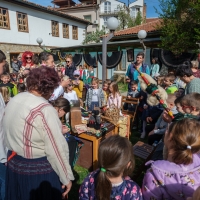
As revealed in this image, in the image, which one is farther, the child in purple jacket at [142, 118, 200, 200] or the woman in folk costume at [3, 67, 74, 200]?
the woman in folk costume at [3, 67, 74, 200]

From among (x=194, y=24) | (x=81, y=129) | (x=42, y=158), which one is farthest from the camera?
(x=194, y=24)

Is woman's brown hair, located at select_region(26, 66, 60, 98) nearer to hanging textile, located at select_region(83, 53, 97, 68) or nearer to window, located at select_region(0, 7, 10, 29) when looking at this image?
hanging textile, located at select_region(83, 53, 97, 68)

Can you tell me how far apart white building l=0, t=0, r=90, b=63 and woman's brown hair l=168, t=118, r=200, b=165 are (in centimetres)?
1523

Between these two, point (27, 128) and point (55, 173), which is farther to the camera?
point (55, 173)

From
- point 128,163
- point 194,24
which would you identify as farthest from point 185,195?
point 194,24

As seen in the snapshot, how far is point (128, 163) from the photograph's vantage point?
1274mm

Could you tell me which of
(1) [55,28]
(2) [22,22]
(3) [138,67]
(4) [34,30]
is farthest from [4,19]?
(3) [138,67]

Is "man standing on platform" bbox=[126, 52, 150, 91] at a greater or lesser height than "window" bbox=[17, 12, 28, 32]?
lesser

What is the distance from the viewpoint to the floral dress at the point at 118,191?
4.15 ft

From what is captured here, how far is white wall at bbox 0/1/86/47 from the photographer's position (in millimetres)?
14148

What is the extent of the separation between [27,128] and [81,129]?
4.96ft

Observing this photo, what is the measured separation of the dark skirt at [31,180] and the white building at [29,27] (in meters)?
14.5


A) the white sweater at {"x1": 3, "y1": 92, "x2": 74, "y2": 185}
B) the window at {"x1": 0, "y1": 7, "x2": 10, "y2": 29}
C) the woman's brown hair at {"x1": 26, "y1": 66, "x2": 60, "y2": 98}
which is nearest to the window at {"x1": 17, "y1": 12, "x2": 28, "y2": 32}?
the window at {"x1": 0, "y1": 7, "x2": 10, "y2": 29}

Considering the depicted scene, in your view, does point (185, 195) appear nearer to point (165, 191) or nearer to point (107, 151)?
point (165, 191)
